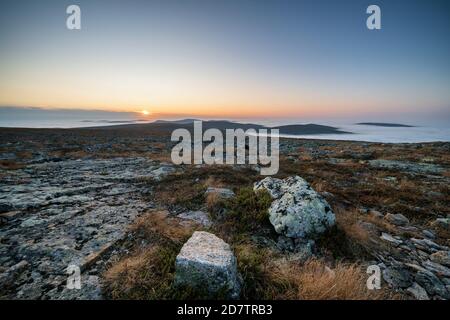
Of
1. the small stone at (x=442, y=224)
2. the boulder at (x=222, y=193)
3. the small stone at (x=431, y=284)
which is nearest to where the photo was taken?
the small stone at (x=431, y=284)

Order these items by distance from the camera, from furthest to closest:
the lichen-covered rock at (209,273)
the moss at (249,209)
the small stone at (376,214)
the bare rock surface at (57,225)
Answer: the small stone at (376,214) → the moss at (249,209) → the bare rock surface at (57,225) → the lichen-covered rock at (209,273)

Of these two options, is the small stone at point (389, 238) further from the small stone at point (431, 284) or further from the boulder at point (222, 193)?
the boulder at point (222, 193)

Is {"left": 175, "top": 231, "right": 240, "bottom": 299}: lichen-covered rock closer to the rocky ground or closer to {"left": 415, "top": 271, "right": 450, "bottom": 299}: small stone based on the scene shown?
the rocky ground

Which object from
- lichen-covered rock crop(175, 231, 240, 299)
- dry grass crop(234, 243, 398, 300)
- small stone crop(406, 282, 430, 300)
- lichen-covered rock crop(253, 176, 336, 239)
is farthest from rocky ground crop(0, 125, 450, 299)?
lichen-covered rock crop(175, 231, 240, 299)

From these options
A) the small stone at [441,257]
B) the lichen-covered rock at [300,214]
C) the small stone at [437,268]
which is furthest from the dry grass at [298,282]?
the small stone at [441,257]

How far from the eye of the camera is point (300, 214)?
210 inches

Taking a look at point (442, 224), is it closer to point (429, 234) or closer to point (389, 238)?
point (429, 234)

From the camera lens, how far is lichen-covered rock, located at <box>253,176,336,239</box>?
5.19 meters

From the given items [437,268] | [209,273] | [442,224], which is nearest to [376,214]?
[442,224]

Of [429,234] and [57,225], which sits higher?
[57,225]

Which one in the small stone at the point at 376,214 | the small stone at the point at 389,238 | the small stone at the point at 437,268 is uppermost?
the small stone at the point at 376,214

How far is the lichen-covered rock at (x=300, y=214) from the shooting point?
5.19m

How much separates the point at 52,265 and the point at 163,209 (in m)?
3.46

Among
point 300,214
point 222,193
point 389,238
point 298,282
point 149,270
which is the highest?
point 300,214
